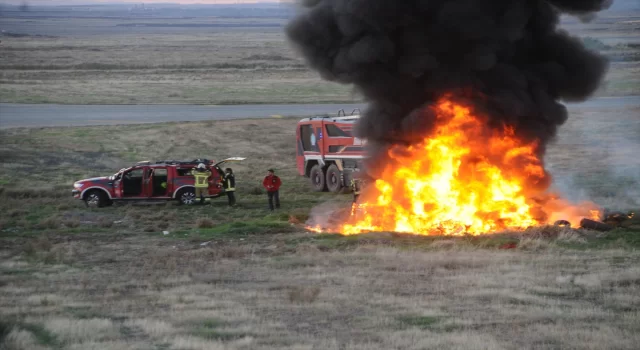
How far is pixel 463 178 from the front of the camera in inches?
849

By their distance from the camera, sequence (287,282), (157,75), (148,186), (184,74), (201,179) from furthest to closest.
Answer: (184,74), (157,75), (148,186), (201,179), (287,282)

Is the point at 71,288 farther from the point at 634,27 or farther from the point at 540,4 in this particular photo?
the point at 634,27

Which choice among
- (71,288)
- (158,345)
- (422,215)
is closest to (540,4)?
(422,215)

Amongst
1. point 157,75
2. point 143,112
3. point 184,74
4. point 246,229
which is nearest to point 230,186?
point 246,229

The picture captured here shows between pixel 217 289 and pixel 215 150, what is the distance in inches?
962

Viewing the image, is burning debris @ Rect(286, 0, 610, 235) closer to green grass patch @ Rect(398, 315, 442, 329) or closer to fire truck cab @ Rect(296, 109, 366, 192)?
fire truck cab @ Rect(296, 109, 366, 192)

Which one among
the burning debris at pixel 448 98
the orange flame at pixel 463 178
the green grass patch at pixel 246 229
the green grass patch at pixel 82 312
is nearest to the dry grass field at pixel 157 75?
the green grass patch at pixel 246 229

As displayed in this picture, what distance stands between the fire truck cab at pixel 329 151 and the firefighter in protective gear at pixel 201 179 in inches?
173

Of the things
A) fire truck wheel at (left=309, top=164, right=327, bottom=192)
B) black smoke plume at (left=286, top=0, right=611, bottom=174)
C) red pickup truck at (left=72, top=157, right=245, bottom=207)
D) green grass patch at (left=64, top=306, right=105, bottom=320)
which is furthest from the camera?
fire truck wheel at (left=309, top=164, right=327, bottom=192)

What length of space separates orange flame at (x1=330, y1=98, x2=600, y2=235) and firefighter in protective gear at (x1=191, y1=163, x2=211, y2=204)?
659 cm

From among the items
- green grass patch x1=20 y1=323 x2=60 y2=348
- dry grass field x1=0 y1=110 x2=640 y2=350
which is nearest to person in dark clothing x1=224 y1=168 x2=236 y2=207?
dry grass field x1=0 y1=110 x2=640 y2=350

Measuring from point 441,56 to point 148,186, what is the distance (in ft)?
33.3

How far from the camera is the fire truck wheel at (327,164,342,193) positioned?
98.0 ft

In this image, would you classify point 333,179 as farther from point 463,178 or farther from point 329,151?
point 463,178
